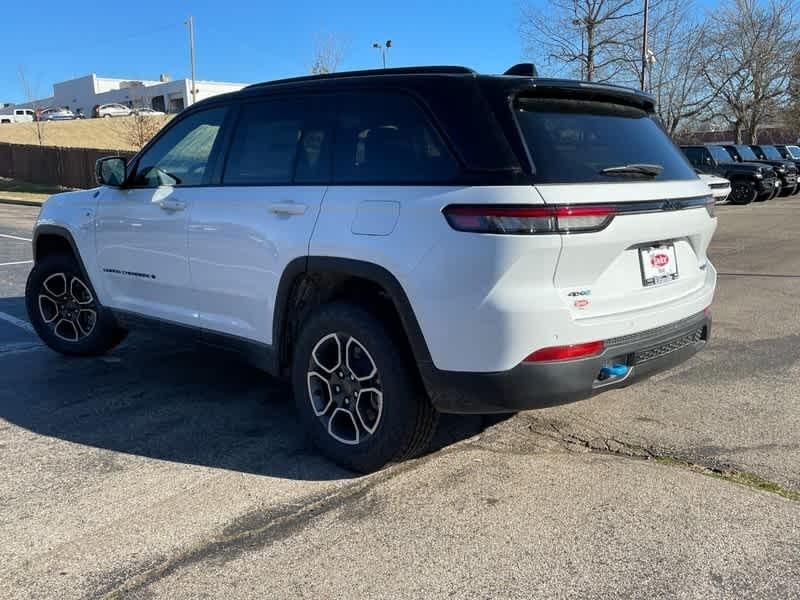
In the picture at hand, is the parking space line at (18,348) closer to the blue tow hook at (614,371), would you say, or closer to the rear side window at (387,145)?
the rear side window at (387,145)

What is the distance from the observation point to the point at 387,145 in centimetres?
355

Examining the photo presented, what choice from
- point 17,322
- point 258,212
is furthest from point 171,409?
point 17,322

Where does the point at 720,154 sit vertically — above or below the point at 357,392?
above

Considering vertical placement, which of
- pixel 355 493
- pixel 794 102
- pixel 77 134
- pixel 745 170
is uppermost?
pixel 794 102

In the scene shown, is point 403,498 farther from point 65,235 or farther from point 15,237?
point 15,237

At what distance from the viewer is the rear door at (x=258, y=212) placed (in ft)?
12.5

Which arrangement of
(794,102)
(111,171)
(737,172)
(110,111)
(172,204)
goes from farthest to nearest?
1. (110,111)
2. (794,102)
3. (737,172)
4. (111,171)
5. (172,204)

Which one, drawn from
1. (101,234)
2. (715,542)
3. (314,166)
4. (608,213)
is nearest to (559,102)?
(608,213)

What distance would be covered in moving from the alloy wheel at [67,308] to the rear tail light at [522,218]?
374cm

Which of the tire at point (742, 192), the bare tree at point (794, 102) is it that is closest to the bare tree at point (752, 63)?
the bare tree at point (794, 102)

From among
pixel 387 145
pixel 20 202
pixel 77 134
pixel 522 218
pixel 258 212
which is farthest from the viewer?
pixel 77 134

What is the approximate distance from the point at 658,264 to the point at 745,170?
20.5 m

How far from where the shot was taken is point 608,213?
315cm

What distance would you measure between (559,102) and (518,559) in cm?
204
